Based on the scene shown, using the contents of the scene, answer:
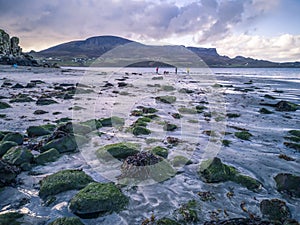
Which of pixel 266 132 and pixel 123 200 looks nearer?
pixel 123 200

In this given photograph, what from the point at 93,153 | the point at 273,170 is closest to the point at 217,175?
the point at 273,170

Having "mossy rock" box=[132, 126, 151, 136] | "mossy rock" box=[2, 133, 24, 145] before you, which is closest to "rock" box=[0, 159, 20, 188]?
"mossy rock" box=[2, 133, 24, 145]

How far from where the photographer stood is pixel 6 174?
17.3 ft

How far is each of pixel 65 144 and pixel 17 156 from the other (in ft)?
4.96

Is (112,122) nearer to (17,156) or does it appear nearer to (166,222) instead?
(17,156)

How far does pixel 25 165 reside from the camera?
6.02 metres

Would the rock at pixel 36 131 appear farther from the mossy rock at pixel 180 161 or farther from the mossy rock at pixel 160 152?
the mossy rock at pixel 180 161

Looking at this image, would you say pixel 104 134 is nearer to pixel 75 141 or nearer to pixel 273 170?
pixel 75 141

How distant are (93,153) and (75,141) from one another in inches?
37.8

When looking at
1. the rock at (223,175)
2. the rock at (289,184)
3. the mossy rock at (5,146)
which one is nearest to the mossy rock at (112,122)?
the mossy rock at (5,146)

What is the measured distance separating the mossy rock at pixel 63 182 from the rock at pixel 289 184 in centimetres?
471

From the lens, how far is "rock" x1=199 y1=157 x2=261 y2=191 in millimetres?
5562

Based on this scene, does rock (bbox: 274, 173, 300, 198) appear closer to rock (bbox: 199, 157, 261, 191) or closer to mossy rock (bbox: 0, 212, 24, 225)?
rock (bbox: 199, 157, 261, 191)

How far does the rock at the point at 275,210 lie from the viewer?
172 inches
